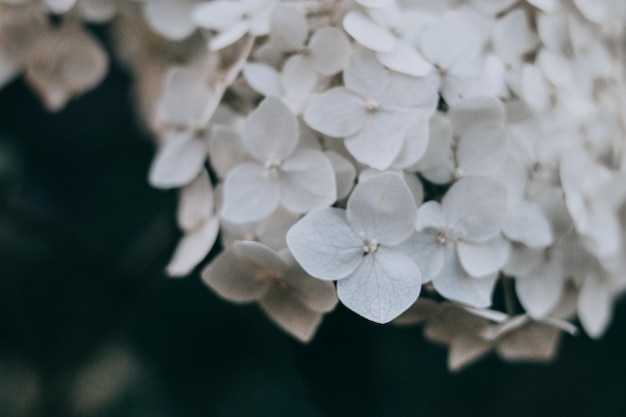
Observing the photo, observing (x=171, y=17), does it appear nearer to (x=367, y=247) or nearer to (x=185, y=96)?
(x=185, y=96)

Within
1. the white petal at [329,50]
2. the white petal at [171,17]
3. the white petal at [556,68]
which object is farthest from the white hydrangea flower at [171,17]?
the white petal at [556,68]

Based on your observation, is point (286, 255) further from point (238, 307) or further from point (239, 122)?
point (238, 307)

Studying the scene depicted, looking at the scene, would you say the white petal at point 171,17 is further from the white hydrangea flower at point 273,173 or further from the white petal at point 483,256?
the white petal at point 483,256

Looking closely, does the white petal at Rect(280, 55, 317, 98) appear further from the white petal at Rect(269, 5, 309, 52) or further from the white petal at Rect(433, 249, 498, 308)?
the white petal at Rect(433, 249, 498, 308)

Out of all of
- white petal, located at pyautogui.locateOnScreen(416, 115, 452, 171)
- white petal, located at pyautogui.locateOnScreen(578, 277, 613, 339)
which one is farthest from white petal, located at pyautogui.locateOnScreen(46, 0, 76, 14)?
white petal, located at pyautogui.locateOnScreen(578, 277, 613, 339)

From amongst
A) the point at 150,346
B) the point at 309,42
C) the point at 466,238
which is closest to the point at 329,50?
the point at 309,42

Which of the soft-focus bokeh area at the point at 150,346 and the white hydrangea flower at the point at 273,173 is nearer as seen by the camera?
the white hydrangea flower at the point at 273,173
